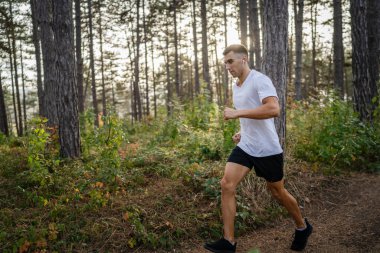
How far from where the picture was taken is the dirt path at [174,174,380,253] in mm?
4320

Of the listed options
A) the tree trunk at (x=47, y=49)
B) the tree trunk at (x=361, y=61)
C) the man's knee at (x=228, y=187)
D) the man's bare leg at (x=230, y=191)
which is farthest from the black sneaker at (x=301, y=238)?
the tree trunk at (x=47, y=49)

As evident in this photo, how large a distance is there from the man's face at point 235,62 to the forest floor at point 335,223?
2.29 m

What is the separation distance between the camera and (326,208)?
562 centimetres

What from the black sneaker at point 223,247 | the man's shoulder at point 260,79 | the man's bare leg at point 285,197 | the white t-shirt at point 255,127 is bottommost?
the black sneaker at point 223,247

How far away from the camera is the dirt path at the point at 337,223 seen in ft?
14.2

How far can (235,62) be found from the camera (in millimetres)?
3818

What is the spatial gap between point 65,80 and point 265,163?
5100 millimetres

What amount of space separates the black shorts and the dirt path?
3.59ft

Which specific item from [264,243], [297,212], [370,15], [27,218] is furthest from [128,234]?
[370,15]

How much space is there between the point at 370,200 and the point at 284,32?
3.42 m

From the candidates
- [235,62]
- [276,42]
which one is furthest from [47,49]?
[235,62]

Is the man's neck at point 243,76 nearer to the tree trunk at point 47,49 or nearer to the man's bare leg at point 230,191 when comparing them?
the man's bare leg at point 230,191

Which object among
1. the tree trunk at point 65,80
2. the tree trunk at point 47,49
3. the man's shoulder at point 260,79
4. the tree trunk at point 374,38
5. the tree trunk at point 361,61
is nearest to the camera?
the man's shoulder at point 260,79

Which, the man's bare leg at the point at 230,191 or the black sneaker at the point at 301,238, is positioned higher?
the man's bare leg at the point at 230,191
